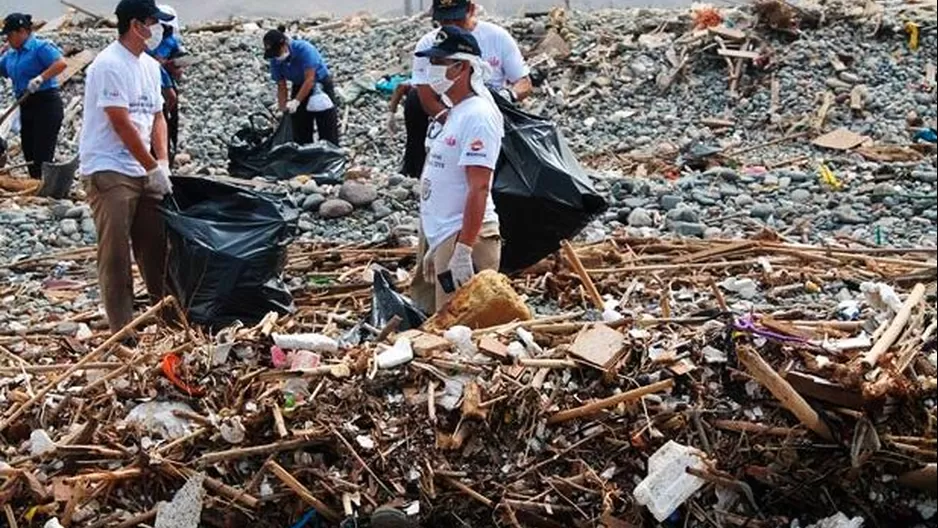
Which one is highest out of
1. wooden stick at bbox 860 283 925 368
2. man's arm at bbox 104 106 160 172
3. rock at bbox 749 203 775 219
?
man's arm at bbox 104 106 160 172

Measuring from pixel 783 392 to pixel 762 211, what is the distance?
522 cm

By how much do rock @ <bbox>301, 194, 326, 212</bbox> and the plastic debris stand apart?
5.70 metres

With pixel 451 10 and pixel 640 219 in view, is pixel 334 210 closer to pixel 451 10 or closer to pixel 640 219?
pixel 640 219

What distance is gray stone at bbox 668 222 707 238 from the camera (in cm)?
865

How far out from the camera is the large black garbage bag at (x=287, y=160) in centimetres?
1129

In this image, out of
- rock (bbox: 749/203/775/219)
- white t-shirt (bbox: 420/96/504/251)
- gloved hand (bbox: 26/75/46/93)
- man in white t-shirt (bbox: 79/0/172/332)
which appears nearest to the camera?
white t-shirt (bbox: 420/96/504/251)

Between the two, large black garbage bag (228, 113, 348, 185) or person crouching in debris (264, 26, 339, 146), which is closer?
large black garbage bag (228, 113, 348, 185)

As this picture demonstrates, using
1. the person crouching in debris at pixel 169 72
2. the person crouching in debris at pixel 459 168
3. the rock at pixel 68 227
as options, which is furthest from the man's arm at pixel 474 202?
the person crouching in debris at pixel 169 72

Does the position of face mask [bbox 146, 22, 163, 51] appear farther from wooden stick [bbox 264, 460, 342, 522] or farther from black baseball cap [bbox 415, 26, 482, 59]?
wooden stick [bbox 264, 460, 342, 522]

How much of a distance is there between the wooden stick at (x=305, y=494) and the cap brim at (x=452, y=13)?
352 cm

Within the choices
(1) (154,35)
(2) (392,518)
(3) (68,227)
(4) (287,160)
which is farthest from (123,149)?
(4) (287,160)

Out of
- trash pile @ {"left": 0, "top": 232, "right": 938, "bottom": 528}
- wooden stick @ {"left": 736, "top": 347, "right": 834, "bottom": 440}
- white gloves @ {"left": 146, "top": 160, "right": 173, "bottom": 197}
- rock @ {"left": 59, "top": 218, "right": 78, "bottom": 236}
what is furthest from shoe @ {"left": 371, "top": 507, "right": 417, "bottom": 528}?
rock @ {"left": 59, "top": 218, "right": 78, "bottom": 236}

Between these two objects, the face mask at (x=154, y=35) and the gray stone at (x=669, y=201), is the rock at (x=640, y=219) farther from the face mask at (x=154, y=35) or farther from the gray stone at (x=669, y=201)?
the face mask at (x=154, y=35)

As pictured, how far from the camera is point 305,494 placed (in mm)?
4434
